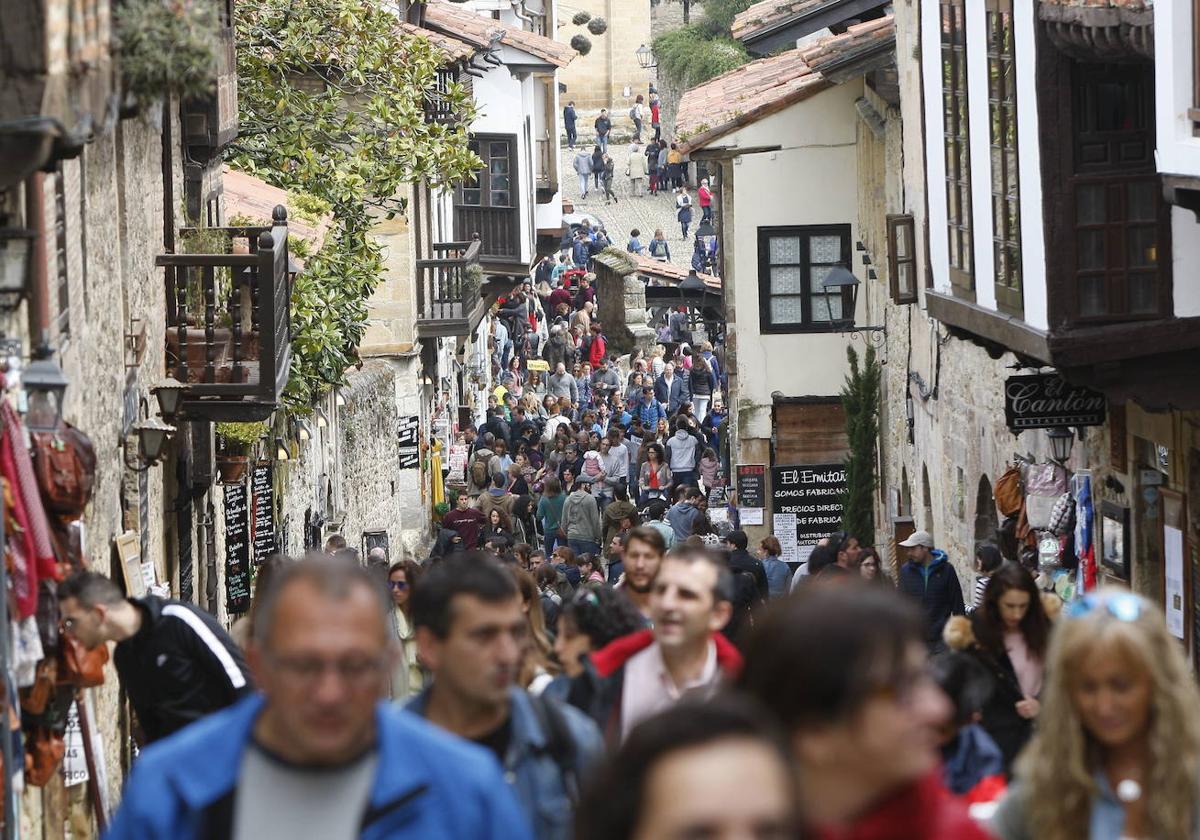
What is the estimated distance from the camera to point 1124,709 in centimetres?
464

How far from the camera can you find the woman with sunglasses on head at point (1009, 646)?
27.1ft

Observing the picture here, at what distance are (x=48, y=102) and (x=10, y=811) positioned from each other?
264cm

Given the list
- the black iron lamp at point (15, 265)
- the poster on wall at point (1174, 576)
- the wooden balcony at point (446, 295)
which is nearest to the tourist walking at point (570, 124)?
the wooden balcony at point (446, 295)

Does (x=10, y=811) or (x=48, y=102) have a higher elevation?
(x=48, y=102)

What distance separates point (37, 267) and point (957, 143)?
32.2ft

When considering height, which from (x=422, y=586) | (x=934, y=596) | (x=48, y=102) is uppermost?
(x=48, y=102)

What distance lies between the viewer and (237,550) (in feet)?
60.1

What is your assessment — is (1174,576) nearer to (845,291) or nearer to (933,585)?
(933,585)

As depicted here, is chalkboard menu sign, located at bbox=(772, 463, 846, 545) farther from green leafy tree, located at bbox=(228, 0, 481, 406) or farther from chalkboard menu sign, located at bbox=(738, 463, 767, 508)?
green leafy tree, located at bbox=(228, 0, 481, 406)

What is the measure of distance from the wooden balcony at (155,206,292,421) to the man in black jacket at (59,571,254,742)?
647cm

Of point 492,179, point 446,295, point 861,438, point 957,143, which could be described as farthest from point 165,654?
point 492,179

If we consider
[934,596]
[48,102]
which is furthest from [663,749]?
[934,596]

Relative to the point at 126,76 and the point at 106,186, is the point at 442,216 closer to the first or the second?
the point at 106,186

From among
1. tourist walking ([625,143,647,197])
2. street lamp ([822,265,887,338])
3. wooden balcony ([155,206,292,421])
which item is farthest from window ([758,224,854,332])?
tourist walking ([625,143,647,197])
